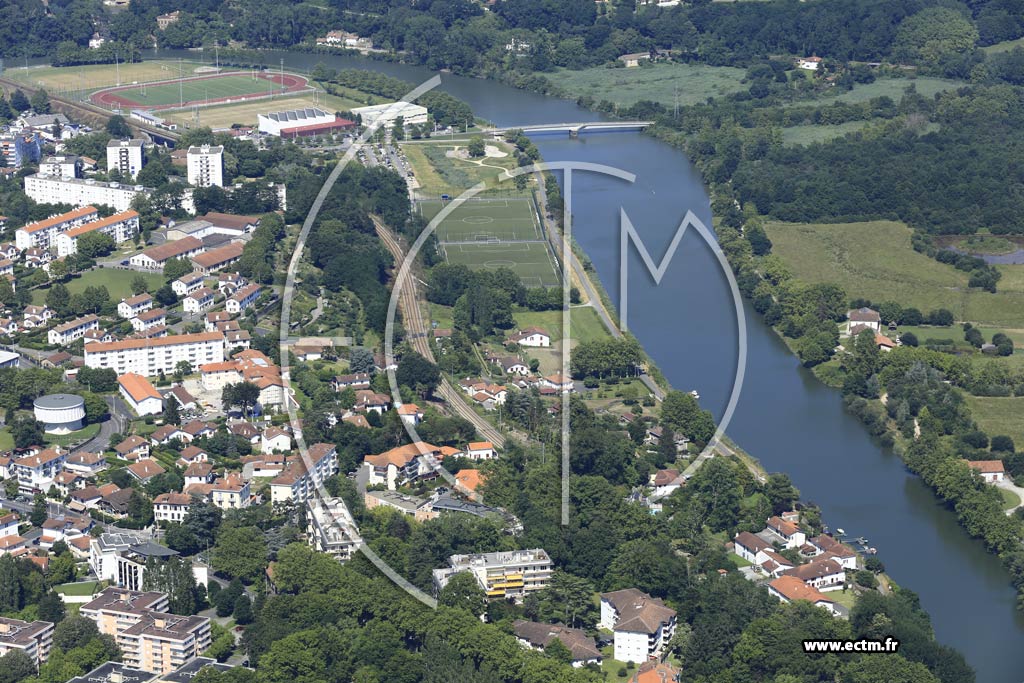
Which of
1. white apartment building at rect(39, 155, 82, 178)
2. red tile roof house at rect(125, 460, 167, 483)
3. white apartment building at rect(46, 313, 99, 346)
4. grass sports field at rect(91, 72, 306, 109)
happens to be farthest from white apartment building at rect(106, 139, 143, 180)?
red tile roof house at rect(125, 460, 167, 483)

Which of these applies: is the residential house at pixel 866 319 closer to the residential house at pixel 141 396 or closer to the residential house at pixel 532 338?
the residential house at pixel 532 338

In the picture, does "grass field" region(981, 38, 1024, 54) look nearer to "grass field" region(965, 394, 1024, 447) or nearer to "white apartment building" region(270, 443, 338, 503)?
"grass field" region(965, 394, 1024, 447)

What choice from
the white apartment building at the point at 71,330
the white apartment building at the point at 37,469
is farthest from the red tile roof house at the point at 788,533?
the white apartment building at the point at 71,330

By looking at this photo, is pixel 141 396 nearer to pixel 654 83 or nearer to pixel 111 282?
pixel 111 282

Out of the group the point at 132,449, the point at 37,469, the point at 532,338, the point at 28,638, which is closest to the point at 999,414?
the point at 532,338

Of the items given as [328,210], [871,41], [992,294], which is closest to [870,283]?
[992,294]

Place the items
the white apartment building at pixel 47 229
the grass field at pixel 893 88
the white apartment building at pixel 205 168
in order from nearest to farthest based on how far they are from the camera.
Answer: the white apartment building at pixel 47 229 → the white apartment building at pixel 205 168 → the grass field at pixel 893 88
